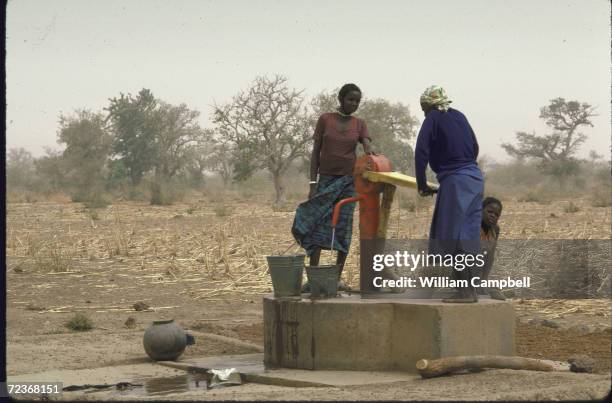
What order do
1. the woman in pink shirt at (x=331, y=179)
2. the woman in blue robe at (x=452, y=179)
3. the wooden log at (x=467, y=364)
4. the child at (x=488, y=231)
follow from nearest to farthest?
the wooden log at (x=467, y=364) < the woman in blue robe at (x=452, y=179) < the child at (x=488, y=231) < the woman in pink shirt at (x=331, y=179)

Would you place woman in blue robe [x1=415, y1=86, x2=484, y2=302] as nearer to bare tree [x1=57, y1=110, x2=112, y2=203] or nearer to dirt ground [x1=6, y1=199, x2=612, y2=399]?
dirt ground [x1=6, y1=199, x2=612, y2=399]

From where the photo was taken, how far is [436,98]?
8766 mm

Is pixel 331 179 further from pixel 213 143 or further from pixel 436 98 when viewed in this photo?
pixel 213 143

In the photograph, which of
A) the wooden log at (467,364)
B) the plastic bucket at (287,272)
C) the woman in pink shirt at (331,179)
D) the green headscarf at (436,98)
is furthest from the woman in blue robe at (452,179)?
the plastic bucket at (287,272)

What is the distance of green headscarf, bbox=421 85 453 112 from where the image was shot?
28.7 ft

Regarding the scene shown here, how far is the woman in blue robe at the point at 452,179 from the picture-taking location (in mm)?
8547

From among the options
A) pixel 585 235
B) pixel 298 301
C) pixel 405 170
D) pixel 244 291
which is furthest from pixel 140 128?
pixel 298 301

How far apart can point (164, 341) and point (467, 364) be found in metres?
2.65

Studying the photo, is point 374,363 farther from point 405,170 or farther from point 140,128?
point 140,128

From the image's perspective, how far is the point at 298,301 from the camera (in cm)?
883

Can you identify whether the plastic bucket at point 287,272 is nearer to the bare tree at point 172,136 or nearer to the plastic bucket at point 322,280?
the plastic bucket at point 322,280

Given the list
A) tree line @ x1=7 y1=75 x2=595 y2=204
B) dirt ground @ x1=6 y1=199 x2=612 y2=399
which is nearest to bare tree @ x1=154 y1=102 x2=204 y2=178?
tree line @ x1=7 y1=75 x2=595 y2=204

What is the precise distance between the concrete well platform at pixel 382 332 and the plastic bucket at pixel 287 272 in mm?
114

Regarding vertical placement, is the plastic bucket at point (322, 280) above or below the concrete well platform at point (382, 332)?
above
